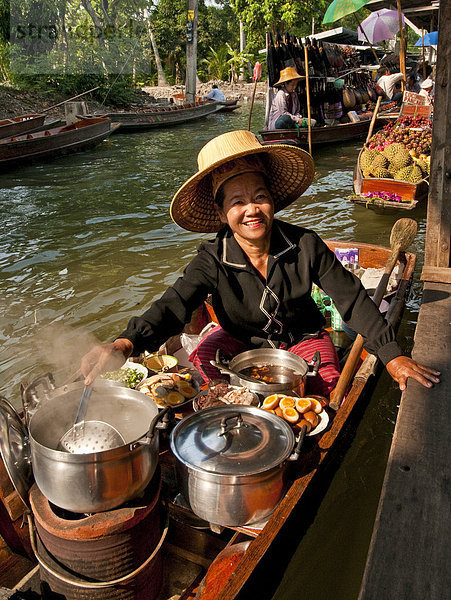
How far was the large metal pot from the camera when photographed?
1744 mm

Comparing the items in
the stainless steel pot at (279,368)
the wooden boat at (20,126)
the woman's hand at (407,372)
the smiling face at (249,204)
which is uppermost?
the wooden boat at (20,126)

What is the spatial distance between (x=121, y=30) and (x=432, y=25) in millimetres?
21895

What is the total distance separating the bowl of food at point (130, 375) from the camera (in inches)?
112

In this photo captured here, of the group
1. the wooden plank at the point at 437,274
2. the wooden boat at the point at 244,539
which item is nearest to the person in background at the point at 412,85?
the wooden plank at the point at 437,274

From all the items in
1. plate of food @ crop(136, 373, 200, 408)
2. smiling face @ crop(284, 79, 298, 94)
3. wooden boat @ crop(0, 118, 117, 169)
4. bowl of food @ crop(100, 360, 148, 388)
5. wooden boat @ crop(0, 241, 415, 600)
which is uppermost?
smiling face @ crop(284, 79, 298, 94)

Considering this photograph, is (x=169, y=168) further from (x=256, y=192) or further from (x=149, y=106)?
(x=149, y=106)

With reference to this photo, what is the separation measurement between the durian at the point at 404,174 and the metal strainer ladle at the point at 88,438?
7268 mm

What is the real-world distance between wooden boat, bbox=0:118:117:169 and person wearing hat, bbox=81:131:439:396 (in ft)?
37.8

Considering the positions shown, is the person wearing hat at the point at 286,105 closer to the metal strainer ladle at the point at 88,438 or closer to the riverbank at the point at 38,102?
the riverbank at the point at 38,102

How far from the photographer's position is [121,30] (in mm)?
30906

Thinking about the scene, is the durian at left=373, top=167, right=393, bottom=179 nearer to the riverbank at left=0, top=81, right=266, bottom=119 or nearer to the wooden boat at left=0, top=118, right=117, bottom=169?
the wooden boat at left=0, top=118, right=117, bottom=169

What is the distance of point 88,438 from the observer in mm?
1735

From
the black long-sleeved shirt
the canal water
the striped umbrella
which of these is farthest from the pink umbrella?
the black long-sleeved shirt

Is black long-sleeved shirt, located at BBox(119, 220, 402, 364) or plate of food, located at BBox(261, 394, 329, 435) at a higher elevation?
black long-sleeved shirt, located at BBox(119, 220, 402, 364)
